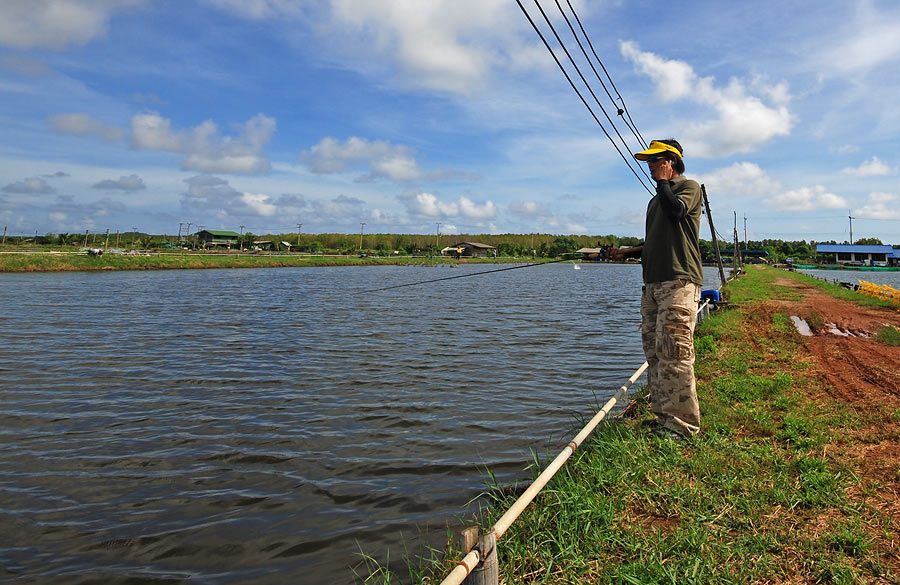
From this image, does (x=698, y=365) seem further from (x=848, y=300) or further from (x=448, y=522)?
(x=848, y=300)

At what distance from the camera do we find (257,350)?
42.7 feet

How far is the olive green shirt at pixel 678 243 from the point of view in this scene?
5145mm

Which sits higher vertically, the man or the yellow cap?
the yellow cap

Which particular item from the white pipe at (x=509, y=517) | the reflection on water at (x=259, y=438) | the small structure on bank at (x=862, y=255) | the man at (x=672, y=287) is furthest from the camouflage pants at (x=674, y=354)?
the small structure on bank at (x=862, y=255)

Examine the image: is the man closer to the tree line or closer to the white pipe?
the white pipe

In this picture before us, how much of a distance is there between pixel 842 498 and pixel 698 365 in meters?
5.32

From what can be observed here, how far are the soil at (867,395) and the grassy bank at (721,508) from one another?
3 cm

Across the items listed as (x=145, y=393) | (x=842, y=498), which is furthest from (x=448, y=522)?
(x=145, y=393)

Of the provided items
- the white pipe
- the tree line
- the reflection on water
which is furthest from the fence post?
the tree line

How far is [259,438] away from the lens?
698cm

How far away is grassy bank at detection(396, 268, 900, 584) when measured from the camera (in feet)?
10.7

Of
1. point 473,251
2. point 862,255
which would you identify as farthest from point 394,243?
point 862,255

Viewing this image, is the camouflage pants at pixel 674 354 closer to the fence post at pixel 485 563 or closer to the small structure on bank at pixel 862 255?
the fence post at pixel 485 563

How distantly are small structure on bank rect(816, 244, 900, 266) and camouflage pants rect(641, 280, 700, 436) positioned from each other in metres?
109
